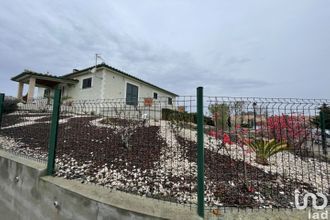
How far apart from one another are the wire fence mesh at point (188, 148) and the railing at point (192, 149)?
0.05 ft

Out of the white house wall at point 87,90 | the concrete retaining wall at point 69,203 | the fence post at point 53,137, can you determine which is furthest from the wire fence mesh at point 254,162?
the white house wall at point 87,90

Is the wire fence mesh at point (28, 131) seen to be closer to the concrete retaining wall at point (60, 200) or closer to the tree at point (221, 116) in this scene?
the concrete retaining wall at point (60, 200)

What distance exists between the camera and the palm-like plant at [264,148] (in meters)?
3.96

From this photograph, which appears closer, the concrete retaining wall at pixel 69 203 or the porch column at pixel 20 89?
the concrete retaining wall at pixel 69 203

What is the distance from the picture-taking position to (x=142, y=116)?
3998mm

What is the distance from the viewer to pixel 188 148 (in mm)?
4270

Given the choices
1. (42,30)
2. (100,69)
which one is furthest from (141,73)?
(42,30)

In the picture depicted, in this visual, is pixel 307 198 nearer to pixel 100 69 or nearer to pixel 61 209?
pixel 61 209

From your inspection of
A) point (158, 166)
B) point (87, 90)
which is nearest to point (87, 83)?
point (87, 90)

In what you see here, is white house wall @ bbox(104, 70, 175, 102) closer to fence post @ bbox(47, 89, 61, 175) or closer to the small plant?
the small plant

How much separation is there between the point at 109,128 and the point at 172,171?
8.78 feet

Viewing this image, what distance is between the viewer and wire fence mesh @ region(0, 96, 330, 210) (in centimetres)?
259

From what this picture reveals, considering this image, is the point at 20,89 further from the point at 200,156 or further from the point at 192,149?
the point at 200,156

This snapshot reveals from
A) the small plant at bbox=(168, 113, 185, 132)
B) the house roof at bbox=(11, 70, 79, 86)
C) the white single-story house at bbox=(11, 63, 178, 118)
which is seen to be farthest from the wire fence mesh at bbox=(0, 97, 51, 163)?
the house roof at bbox=(11, 70, 79, 86)
